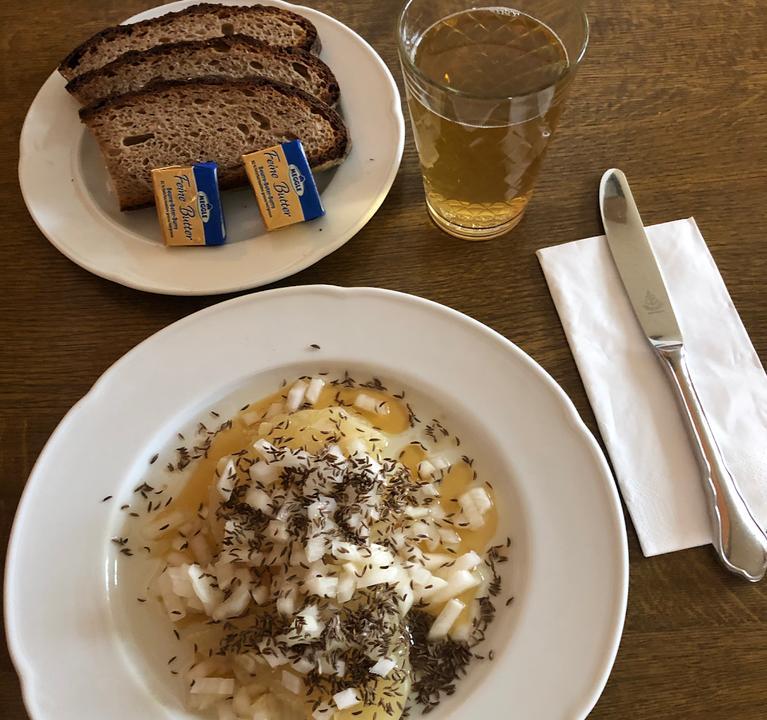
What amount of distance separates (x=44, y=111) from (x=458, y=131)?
0.83 meters

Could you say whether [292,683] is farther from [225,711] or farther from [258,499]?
[258,499]

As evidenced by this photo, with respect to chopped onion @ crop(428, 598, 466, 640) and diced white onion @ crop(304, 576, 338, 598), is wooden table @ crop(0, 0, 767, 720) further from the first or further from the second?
diced white onion @ crop(304, 576, 338, 598)

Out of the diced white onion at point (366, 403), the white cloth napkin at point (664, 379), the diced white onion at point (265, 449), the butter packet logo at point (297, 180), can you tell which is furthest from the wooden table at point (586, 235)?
the diced white onion at point (265, 449)

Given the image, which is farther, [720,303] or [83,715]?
[720,303]

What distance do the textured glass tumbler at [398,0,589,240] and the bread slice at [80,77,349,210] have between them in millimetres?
239

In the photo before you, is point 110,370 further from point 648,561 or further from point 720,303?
point 720,303

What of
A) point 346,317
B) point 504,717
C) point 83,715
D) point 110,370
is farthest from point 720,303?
point 83,715

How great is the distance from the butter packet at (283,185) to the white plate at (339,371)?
0.55 feet

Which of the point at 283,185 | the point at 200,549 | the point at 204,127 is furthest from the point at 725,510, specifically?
the point at 204,127

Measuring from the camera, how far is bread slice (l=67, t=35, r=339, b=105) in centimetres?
132


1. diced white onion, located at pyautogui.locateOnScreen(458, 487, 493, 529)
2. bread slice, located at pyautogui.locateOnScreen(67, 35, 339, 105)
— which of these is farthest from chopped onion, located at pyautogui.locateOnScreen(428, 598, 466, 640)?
bread slice, located at pyautogui.locateOnScreen(67, 35, 339, 105)

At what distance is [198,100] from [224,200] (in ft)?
0.61

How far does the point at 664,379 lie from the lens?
1.12 metres

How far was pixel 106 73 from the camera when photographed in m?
1.31
